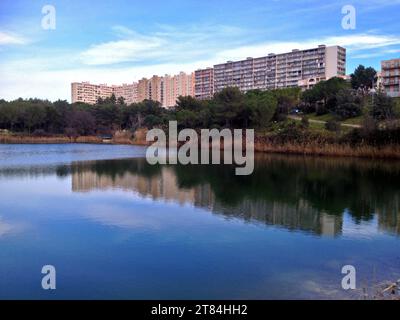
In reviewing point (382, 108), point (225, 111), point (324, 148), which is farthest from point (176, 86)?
point (324, 148)

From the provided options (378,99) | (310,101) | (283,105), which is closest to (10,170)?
(378,99)

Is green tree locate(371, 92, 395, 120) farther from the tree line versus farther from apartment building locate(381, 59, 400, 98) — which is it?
apartment building locate(381, 59, 400, 98)

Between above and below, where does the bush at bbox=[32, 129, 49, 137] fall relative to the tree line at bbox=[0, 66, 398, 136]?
below

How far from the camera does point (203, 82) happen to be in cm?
10869

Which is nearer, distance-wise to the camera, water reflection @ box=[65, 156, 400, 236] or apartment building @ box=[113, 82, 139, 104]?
water reflection @ box=[65, 156, 400, 236]

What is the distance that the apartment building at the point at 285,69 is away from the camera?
271 ft

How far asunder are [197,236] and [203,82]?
102 meters

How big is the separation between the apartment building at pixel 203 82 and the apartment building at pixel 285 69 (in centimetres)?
150

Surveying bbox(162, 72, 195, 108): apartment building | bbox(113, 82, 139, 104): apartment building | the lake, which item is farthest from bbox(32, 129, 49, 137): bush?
bbox(113, 82, 139, 104): apartment building

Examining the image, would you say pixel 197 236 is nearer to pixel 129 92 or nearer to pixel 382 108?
pixel 382 108

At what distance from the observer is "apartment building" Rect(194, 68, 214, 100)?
349ft

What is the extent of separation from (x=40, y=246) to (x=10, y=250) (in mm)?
499

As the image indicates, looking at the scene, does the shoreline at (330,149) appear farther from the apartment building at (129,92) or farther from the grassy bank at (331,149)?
the apartment building at (129,92)

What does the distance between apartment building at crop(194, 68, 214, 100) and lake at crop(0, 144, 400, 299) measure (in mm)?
91558
